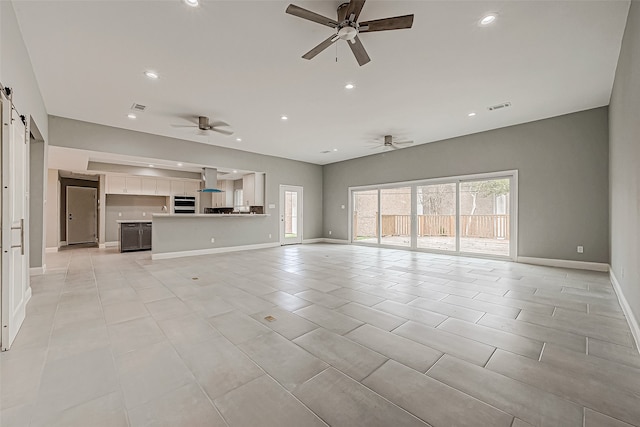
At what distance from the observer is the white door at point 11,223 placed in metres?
2.13

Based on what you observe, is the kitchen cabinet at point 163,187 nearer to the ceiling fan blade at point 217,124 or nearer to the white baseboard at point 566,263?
the ceiling fan blade at point 217,124

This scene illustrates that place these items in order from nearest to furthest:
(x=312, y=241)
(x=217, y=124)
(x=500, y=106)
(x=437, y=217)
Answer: (x=500, y=106) < (x=217, y=124) < (x=437, y=217) < (x=312, y=241)

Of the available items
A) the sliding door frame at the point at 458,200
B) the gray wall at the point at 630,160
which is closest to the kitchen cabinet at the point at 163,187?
the sliding door frame at the point at 458,200

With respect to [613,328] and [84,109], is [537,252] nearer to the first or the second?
[613,328]

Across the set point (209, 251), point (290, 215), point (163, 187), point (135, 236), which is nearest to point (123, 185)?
point (163, 187)

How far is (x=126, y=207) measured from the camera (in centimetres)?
948

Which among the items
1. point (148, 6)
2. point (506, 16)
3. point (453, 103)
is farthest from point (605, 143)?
point (148, 6)

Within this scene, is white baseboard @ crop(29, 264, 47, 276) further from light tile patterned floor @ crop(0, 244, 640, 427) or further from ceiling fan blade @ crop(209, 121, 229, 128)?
ceiling fan blade @ crop(209, 121, 229, 128)

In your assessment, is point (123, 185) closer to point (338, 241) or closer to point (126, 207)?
point (126, 207)

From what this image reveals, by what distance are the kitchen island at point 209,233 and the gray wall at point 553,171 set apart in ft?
18.1

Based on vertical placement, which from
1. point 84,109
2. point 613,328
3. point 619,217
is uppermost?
point 84,109

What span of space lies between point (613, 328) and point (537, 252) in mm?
3702

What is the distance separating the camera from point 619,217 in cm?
358

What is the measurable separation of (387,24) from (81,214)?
41.1 ft
